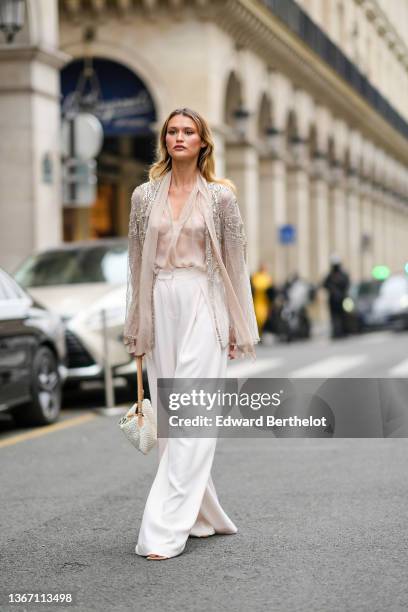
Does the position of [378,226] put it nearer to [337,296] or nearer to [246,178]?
[246,178]

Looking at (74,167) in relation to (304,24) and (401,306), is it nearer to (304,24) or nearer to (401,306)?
(401,306)

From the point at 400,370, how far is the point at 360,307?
44.0 feet

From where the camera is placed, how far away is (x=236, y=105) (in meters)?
32.8

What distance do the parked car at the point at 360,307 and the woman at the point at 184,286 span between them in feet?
79.8

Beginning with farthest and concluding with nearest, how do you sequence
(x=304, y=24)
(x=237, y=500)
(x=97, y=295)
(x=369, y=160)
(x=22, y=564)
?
1. (x=369, y=160)
2. (x=304, y=24)
3. (x=97, y=295)
4. (x=237, y=500)
5. (x=22, y=564)

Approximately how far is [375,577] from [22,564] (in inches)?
62.0

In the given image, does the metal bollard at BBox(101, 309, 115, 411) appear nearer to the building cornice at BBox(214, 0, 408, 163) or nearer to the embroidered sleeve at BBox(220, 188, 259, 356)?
the embroidered sleeve at BBox(220, 188, 259, 356)

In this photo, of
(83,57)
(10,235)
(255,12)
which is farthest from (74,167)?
(255,12)

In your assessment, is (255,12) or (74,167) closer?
(74,167)

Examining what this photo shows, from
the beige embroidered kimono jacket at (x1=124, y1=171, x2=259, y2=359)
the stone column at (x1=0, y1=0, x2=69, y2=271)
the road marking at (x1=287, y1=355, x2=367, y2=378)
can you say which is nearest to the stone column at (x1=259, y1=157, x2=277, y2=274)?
the stone column at (x1=0, y1=0, x2=69, y2=271)

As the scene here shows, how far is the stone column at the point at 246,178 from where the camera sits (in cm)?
3275

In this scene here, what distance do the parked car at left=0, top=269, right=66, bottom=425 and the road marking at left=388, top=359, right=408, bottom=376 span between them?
20.3 feet

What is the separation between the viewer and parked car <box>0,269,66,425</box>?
11133mm

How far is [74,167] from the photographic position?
20656 mm
